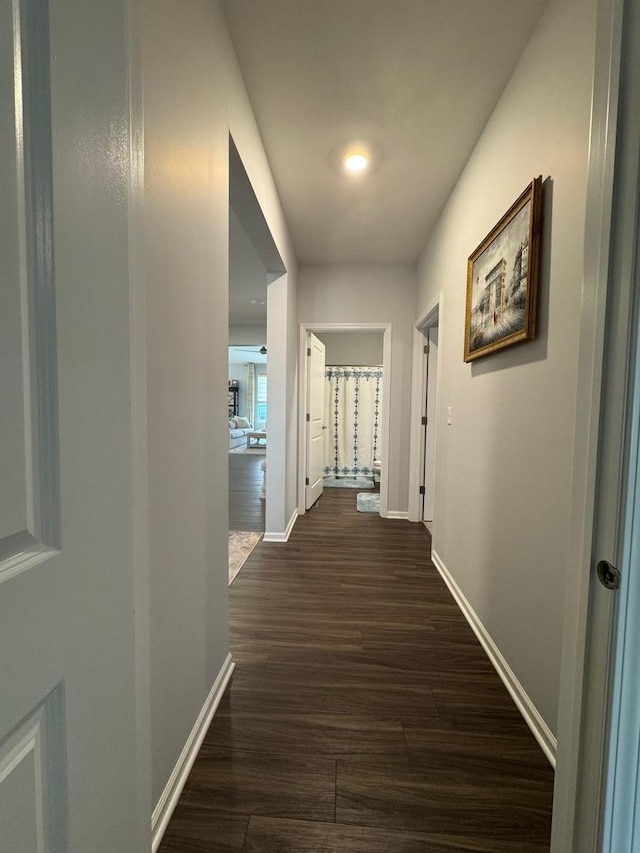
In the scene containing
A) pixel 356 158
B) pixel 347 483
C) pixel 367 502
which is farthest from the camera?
pixel 347 483

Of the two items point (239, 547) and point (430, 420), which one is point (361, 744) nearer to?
point (239, 547)

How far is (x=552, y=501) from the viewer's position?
1.30m

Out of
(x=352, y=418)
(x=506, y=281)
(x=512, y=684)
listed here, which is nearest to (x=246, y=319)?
(x=352, y=418)

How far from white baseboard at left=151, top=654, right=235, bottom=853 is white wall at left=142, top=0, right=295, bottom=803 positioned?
0.04 meters

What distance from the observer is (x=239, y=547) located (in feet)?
9.82

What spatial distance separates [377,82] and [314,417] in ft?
9.41

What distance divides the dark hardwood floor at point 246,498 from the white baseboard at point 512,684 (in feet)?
6.25

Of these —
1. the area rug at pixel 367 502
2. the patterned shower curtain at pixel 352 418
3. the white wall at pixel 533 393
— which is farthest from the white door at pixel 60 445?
the patterned shower curtain at pixel 352 418

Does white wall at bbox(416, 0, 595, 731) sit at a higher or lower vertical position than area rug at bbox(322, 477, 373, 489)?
higher

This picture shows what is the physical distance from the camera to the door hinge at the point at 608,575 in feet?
2.11

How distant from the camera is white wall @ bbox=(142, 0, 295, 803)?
3.10 ft

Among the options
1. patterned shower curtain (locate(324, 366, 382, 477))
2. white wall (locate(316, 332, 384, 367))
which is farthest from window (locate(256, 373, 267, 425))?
patterned shower curtain (locate(324, 366, 382, 477))

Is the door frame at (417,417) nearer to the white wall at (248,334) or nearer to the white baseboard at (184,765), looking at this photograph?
the white baseboard at (184,765)

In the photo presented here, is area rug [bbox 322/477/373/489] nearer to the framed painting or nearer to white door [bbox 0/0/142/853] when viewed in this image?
the framed painting
